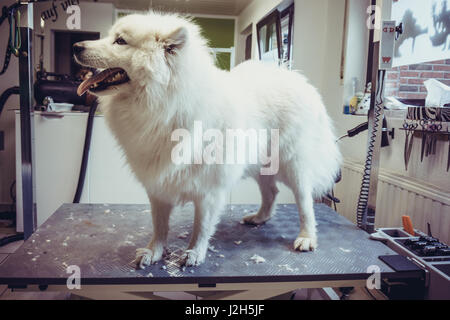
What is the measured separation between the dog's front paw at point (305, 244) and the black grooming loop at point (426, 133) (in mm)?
788

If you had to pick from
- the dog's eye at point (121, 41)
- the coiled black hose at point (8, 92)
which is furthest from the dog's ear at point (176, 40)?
the coiled black hose at point (8, 92)

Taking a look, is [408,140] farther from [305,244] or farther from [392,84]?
[305,244]

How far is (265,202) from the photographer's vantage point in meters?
2.06

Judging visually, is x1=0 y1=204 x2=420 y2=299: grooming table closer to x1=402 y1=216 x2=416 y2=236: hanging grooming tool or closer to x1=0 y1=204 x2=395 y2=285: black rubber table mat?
x1=0 y1=204 x2=395 y2=285: black rubber table mat

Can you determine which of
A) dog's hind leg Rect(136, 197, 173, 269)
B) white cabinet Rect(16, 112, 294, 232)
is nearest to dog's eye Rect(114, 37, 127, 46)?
dog's hind leg Rect(136, 197, 173, 269)

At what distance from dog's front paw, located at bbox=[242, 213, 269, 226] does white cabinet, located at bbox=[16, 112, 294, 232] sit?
1.45m

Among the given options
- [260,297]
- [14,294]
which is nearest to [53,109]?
[14,294]

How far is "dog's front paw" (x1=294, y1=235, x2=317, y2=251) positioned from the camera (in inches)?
63.6

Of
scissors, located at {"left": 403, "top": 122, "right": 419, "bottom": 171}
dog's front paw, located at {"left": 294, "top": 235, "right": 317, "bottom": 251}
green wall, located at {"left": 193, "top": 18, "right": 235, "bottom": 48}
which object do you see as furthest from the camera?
green wall, located at {"left": 193, "top": 18, "right": 235, "bottom": 48}

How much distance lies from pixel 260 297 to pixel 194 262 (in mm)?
303

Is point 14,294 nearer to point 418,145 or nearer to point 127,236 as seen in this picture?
point 127,236

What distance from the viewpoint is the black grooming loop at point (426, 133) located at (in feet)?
5.74

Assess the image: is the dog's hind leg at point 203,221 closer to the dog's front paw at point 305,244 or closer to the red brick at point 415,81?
the dog's front paw at point 305,244

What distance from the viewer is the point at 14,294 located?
7.43ft
